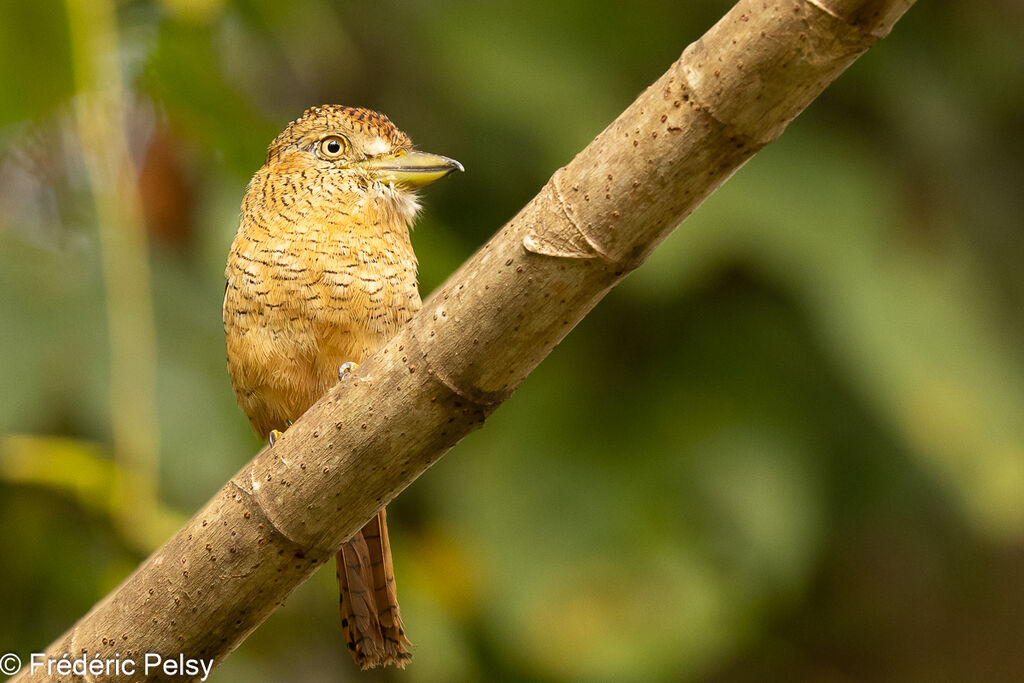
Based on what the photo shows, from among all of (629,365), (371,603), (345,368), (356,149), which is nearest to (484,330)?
(345,368)

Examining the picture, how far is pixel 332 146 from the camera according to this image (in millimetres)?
2451

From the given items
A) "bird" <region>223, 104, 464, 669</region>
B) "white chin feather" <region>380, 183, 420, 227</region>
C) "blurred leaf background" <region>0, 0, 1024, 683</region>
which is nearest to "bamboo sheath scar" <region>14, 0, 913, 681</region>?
"bird" <region>223, 104, 464, 669</region>

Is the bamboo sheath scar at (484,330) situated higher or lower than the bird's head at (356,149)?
lower

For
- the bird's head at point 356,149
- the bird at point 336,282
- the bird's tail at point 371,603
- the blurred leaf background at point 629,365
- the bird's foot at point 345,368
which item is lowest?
the bird's tail at point 371,603

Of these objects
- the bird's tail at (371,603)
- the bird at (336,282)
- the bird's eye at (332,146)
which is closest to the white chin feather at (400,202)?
the bird at (336,282)

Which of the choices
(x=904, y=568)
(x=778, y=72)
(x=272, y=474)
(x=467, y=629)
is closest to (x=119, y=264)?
(x=272, y=474)

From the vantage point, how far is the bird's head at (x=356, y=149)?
2.30 metres

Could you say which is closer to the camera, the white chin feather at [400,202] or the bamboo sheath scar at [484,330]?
the bamboo sheath scar at [484,330]

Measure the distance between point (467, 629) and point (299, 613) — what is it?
56cm

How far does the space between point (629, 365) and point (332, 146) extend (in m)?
2.27

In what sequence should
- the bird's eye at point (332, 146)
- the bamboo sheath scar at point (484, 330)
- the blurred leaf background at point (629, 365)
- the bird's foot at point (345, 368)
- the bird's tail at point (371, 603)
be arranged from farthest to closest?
the blurred leaf background at point (629, 365) → the bird's eye at point (332, 146) → the bird's foot at point (345, 368) → the bird's tail at point (371, 603) → the bamboo sheath scar at point (484, 330)

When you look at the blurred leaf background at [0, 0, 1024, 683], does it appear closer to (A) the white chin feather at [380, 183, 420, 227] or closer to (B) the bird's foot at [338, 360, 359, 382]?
(A) the white chin feather at [380, 183, 420, 227]

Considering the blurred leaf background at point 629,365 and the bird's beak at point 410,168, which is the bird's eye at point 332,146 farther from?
the blurred leaf background at point 629,365

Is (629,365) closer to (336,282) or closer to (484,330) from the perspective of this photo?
(336,282)
